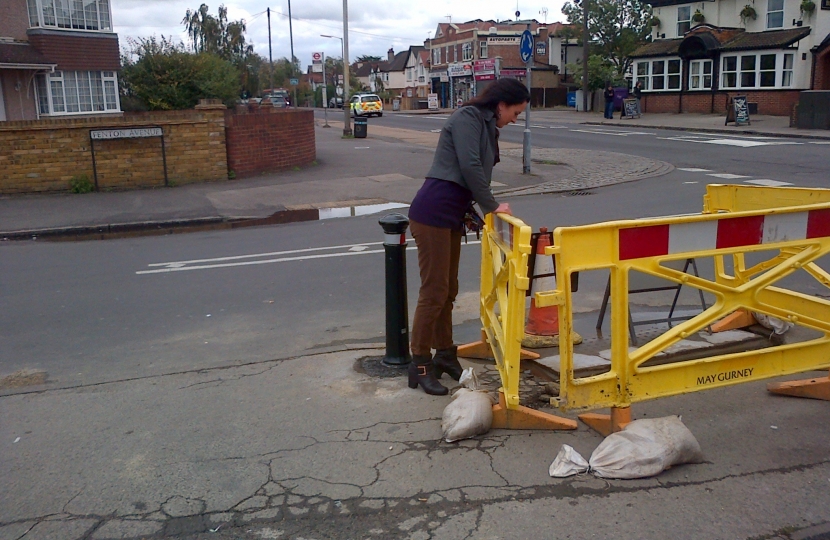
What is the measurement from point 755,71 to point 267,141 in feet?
94.6

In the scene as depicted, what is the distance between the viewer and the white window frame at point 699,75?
3991cm

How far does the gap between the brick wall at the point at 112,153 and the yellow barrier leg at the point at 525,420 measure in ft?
45.2

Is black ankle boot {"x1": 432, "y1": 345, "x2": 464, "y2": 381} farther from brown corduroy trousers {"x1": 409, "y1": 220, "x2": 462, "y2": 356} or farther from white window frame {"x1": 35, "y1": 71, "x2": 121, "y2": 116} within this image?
white window frame {"x1": 35, "y1": 71, "x2": 121, "y2": 116}

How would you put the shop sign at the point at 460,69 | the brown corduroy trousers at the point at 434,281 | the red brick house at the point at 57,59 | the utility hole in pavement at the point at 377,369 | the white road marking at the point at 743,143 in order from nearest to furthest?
the brown corduroy trousers at the point at 434,281, the utility hole in pavement at the point at 377,369, the white road marking at the point at 743,143, the red brick house at the point at 57,59, the shop sign at the point at 460,69

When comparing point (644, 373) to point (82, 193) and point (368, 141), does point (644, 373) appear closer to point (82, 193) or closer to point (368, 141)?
point (82, 193)

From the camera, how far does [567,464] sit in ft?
12.8

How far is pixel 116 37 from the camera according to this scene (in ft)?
92.9

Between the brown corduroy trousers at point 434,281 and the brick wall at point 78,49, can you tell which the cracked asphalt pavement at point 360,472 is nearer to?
the brown corduroy trousers at point 434,281

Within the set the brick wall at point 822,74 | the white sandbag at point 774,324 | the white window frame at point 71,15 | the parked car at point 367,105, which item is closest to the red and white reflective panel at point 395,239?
the white sandbag at point 774,324

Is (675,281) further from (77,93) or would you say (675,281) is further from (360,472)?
(77,93)

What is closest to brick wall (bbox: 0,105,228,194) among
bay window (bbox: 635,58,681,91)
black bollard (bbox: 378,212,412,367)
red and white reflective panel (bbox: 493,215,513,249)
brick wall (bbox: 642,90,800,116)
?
black bollard (bbox: 378,212,412,367)

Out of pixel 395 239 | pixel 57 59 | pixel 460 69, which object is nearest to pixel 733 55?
pixel 57 59

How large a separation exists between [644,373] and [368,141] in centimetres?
2429

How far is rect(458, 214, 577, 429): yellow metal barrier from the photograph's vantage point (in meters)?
4.02
